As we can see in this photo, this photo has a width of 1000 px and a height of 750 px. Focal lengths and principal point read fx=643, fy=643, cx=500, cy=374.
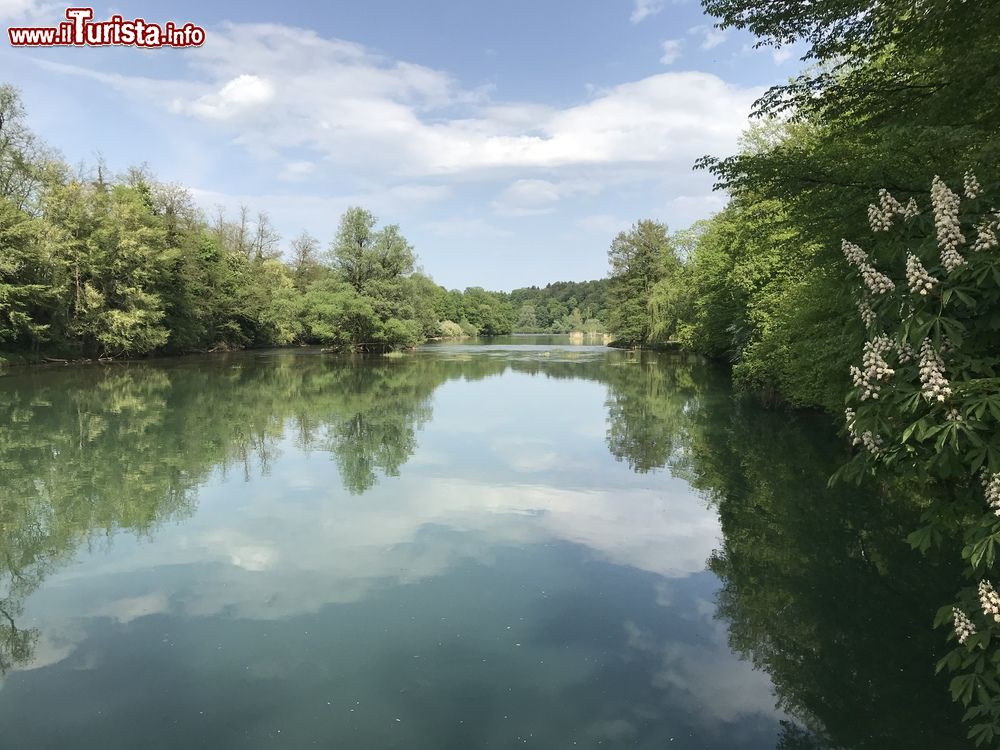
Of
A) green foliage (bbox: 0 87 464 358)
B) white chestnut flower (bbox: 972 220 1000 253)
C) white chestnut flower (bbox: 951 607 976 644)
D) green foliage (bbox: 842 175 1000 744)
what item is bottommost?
white chestnut flower (bbox: 951 607 976 644)

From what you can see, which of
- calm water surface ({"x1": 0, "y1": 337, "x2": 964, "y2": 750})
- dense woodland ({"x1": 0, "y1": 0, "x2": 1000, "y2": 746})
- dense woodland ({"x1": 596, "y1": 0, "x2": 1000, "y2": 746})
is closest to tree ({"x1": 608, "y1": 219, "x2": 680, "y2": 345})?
dense woodland ({"x1": 0, "y1": 0, "x2": 1000, "y2": 746})

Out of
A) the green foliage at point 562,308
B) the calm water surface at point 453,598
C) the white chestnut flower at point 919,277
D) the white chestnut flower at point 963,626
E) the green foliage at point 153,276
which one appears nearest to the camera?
the white chestnut flower at point 919,277

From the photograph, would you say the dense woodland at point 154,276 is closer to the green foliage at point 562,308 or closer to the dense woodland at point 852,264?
the dense woodland at point 852,264

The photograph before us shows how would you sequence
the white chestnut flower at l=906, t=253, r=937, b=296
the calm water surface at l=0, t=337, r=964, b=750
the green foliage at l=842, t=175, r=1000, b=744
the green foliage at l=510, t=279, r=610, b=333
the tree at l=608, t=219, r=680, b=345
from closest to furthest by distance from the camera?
the green foliage at l=842, t=175, r=1000, b=744, the white chestnut flower at l=906, t=253, r=937, b=296, the calm water surface at l=0, t=337, r=964, b=750, the tree at l=608, t=219, r=680, b=345, the green foliage at l=510, t=279, r=610, b=333

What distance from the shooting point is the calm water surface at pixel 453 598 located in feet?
17.3

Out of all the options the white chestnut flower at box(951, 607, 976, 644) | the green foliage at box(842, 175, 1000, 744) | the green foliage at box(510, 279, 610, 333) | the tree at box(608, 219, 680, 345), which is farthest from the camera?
the green foliage at box(510, 279, 610, 333)

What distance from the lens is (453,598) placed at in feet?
24.6

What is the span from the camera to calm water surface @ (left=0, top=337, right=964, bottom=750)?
207 inches

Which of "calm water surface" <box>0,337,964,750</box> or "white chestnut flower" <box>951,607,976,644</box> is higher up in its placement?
"white chestnut flower" <box>951,607,976,644</box>

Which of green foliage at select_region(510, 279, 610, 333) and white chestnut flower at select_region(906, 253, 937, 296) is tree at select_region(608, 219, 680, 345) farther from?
white chestnut flower at select_region(906, 253, 937, 296)

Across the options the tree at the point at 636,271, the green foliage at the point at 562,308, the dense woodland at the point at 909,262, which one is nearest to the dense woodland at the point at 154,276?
the tree at the point at 636,271

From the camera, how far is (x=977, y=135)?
6742 mm

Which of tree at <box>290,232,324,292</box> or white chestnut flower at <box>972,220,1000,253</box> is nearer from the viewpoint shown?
white chestnut flower at <box>972,220,1000,253</box>

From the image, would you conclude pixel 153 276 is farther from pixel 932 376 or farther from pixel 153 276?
pixel 932 376
